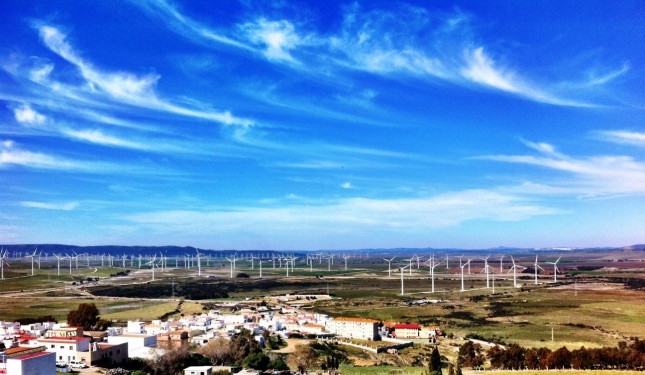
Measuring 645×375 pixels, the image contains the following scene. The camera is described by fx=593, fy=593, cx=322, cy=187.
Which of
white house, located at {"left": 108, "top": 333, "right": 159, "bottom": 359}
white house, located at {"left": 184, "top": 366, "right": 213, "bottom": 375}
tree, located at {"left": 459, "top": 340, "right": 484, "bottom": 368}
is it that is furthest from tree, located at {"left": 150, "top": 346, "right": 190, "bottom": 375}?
tree, located at {"left": 459, "top": 340, "right": 484, "bottom": 368}

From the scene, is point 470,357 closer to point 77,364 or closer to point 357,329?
point 357,329

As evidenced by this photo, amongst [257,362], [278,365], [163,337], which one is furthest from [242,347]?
[163,337]

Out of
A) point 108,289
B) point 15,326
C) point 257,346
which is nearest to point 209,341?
point 257,346

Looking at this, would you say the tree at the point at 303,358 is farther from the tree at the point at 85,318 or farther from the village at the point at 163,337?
the tree at the point at 85,318

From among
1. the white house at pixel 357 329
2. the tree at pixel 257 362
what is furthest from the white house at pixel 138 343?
the white house at pixel 357 329

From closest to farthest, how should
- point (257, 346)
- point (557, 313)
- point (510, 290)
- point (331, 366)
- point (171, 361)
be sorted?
point (171, 361) → point (331, 366) → point (257, 346) → point (557, 313) → point (510, 290)

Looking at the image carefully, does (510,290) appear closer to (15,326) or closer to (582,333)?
(582,333)

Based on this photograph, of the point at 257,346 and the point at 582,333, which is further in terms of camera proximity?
the point at 582,333
